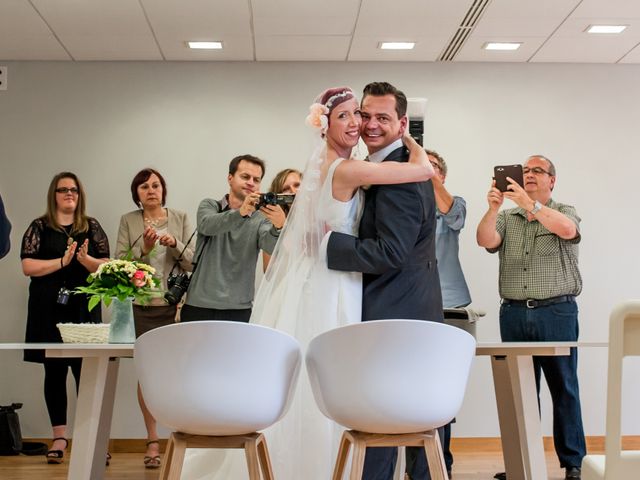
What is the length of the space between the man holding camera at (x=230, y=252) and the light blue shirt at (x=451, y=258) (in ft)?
3.37

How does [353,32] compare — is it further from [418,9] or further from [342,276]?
[342,276]

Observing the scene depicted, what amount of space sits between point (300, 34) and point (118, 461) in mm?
2995

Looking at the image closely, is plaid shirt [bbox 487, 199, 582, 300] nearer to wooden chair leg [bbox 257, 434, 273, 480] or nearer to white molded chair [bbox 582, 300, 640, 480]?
wooden chair leg [bbox 257, 434, 273, 480]

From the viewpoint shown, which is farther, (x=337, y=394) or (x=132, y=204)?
(x=132, y=204)

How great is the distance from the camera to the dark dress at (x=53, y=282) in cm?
562

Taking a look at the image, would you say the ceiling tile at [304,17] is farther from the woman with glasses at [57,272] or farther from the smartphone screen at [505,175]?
the woman with glasses at [57,272]

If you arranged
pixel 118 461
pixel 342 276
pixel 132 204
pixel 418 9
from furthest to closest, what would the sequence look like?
pixel 132 204 → pixel 118 461 → pixel 418 9 → pixel 342 276

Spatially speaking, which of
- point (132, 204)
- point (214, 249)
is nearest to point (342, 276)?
point (214, 249)

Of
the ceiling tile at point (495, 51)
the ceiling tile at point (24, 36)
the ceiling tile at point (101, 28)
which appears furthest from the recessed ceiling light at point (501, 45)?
the ceiling tile at point (24, 36)

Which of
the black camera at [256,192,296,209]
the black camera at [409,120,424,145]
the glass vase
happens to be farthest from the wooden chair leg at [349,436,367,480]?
the black camera at [256,192,296,209]

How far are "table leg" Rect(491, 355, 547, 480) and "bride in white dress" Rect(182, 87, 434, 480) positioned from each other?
0.79 m

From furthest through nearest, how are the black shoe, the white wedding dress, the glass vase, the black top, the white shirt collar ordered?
the black shoe
the black top
the glass vase
the white shirt collar
the white wedding dress

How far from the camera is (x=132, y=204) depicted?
6441mm

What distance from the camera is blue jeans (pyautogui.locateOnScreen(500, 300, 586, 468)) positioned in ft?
16.1
